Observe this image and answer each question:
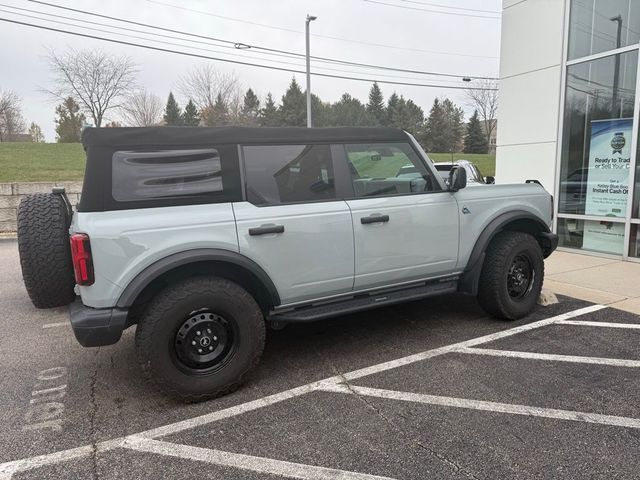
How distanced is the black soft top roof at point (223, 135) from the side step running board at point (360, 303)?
52.0 inches

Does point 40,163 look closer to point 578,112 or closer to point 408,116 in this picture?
point 578,112

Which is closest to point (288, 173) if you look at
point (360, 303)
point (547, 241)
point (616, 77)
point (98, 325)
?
point (360, 303)

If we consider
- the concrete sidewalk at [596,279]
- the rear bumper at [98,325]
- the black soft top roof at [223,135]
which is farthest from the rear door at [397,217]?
the concrete sidewalk at [596,279]

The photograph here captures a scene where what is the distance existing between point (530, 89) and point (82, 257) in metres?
8.31

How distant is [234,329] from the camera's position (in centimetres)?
334

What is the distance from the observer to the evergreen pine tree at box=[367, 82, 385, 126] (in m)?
70.7

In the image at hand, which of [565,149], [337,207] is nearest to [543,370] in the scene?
[337,207]

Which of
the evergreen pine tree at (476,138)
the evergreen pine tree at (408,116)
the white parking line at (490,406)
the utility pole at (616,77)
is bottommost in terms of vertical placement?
the white parking line at (490,406)

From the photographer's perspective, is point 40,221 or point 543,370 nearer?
point 40,221

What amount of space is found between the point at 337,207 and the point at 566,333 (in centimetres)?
254

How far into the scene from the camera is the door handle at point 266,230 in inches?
132

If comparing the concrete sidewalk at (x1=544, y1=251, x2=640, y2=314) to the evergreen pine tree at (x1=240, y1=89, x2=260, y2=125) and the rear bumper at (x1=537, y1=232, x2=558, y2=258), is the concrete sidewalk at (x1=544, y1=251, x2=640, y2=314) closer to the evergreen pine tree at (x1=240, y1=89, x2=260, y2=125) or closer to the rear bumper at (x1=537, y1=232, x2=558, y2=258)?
the rear bumper at (x1=537, y1=232, x2=558, y2=258)

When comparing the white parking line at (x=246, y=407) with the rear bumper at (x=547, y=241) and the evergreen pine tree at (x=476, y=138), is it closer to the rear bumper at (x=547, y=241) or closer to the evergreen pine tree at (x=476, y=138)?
the rear bumper at (x=547, y=241)

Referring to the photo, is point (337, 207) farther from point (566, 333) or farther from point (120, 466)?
point (566, 333)
